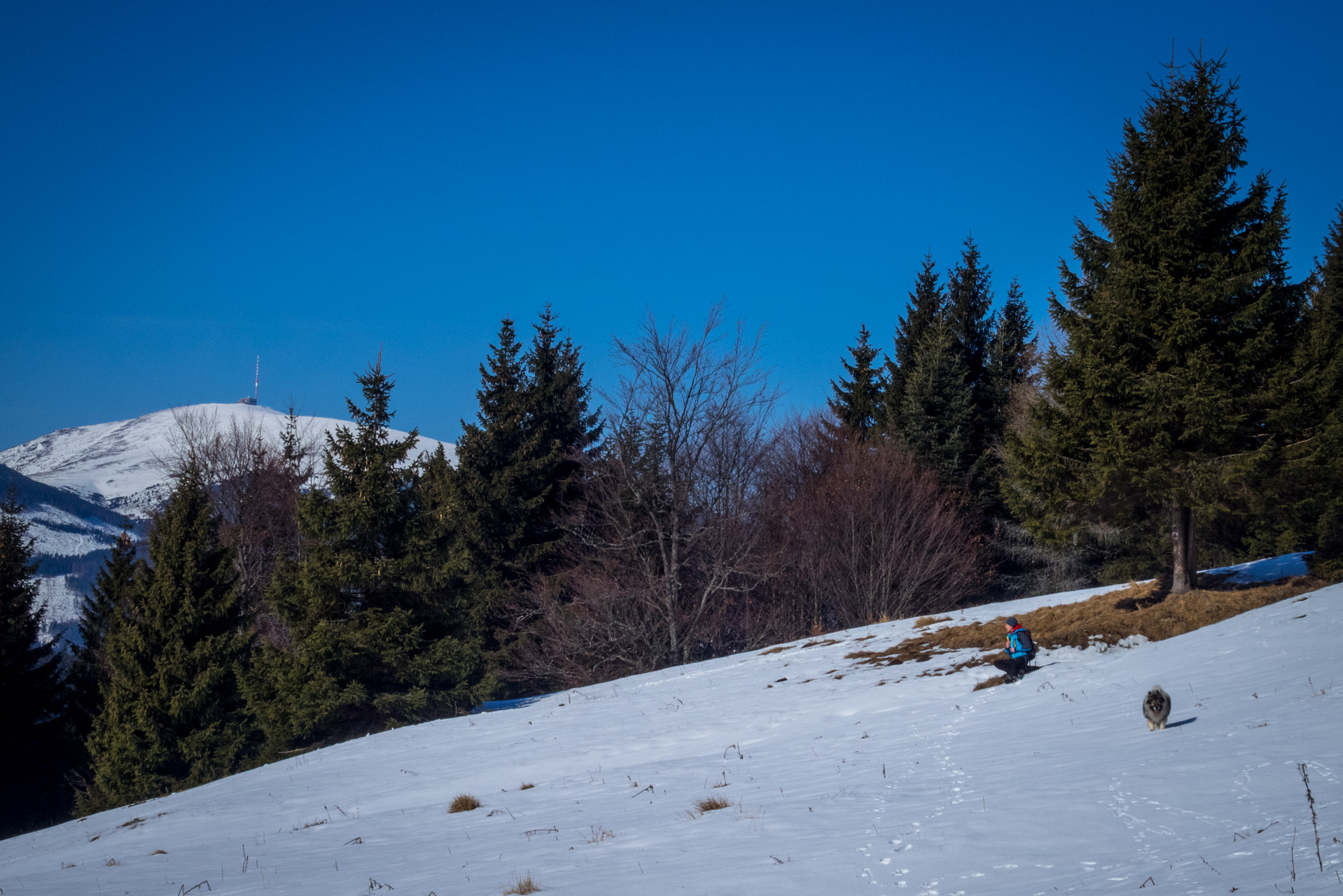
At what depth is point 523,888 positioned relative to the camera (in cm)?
525

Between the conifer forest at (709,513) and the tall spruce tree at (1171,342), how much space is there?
5cm

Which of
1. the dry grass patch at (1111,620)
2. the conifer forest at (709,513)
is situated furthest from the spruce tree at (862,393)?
the dry grass patch at (1111,620)

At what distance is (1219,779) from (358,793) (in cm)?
988

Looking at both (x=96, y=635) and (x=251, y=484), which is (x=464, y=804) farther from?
(x=251, y=484)

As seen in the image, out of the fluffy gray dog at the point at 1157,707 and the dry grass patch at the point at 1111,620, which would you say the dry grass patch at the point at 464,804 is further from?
the dry grass patch at the point at 1111,620

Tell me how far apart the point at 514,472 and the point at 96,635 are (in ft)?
54.1

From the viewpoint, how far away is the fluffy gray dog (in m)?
6.93

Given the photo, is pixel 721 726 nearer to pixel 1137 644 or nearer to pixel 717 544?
pixel 1137 644

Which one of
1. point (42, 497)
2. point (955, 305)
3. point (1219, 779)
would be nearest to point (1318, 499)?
point (1219, 779)

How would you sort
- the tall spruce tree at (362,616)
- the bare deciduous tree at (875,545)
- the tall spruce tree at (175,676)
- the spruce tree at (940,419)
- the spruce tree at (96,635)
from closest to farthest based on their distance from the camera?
the tall spruce tree at (362,616), the tall spruce tree at (175,676), the spruce tree at (96,635), the bare deciduous tree at (875,545), the spruce tree at (940,419)

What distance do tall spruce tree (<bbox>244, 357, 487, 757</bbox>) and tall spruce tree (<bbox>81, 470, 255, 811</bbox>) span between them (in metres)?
2.65

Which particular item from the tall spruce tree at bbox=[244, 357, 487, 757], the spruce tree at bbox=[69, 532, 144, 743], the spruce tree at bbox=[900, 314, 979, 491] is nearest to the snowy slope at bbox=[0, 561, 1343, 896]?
the tall spruce tree at bbox=[244, 357, 487, 757]

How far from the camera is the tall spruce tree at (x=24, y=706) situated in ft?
86.2

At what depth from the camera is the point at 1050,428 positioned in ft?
47.3
